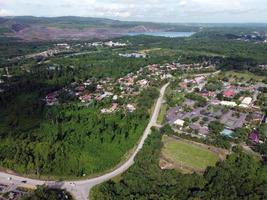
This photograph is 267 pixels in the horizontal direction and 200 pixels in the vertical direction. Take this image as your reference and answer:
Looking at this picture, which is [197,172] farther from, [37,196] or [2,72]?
[2,72]

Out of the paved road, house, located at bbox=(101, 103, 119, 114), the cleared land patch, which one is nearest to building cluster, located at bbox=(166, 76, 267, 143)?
the cleared land patch

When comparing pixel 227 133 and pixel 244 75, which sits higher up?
pixel 227 133

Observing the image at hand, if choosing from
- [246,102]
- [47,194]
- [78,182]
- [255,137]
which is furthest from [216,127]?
[47,194]

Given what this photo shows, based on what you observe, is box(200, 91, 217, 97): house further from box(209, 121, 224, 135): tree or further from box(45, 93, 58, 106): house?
box(45, 93, 58, 106): house

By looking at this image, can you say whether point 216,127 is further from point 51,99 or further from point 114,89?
point 51,99

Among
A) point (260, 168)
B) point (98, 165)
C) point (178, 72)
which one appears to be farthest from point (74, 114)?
point (178, 72)

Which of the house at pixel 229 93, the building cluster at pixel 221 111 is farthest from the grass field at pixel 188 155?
the house at pixel 229 93
